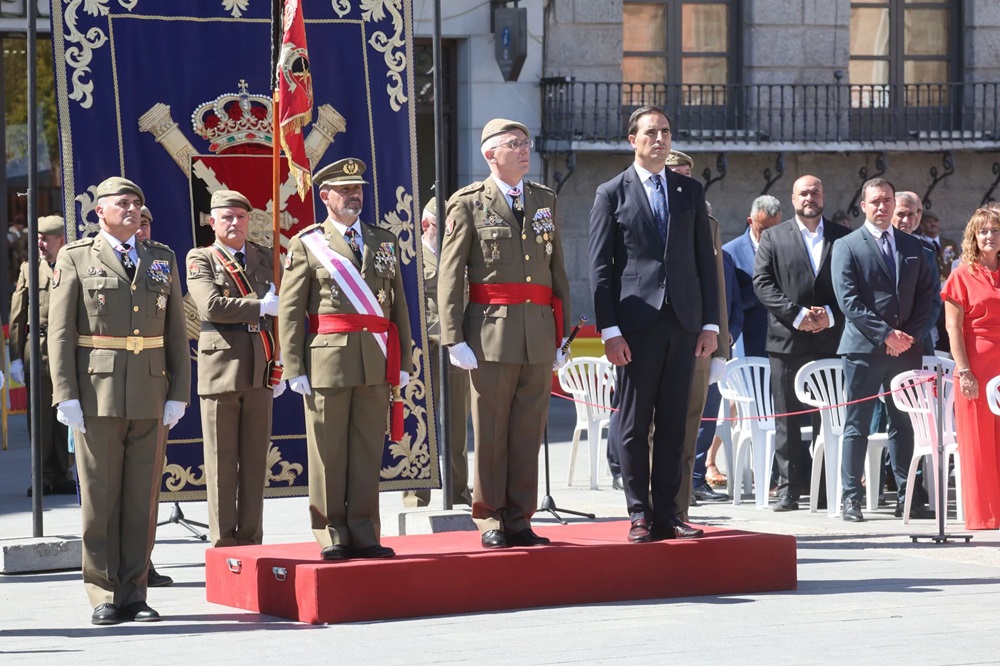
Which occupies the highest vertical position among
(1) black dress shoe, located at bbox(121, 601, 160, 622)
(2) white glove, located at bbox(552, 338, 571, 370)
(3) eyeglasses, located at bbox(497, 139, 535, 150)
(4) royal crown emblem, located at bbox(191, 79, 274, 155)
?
(4) royal crown emblem, located at bbox(191, 79, 274, 155)

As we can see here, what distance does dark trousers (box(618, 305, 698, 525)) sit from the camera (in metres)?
8.52

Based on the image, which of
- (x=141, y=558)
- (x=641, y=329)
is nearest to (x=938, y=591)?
(x=641, y=329)

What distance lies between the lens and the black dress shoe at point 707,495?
39.8ft

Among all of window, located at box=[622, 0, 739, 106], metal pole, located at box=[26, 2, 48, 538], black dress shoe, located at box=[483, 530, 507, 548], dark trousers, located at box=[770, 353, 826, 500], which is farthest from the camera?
window, located at box=[622, 0, 739, 106]

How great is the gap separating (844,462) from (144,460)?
4720mm

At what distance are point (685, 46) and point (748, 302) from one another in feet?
25.9

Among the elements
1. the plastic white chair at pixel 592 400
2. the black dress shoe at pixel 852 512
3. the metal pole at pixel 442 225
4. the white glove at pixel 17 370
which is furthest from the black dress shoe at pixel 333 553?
the white glove at pixel 17 370

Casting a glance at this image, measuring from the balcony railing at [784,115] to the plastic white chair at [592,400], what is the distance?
6.34 m

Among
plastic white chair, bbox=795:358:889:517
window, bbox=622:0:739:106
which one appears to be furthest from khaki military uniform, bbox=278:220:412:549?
window, bbox=622:0:739:106

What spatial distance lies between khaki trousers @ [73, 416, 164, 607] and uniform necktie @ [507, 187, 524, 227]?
1808mm

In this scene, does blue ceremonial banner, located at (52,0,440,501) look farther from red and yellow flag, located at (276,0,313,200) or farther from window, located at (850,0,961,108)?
window, located at (850,0,961,108)

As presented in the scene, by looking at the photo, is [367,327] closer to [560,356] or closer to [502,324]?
[502,324]

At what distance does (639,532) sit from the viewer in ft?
27.7

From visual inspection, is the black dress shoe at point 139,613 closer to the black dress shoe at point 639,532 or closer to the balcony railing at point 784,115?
the black dress shoe at point 639,532
